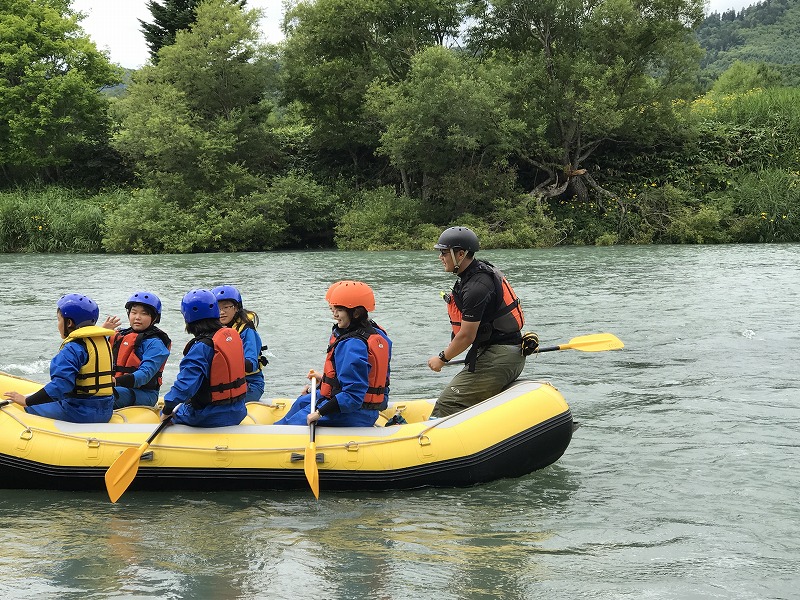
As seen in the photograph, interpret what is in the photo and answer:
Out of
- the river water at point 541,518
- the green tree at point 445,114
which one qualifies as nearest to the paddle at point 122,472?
the river water at point 541,518

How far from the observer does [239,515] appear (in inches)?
185

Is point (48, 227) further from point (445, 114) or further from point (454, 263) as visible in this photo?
point (454, 263)

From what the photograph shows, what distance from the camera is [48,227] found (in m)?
23.0

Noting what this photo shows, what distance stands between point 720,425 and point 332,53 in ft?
71.7

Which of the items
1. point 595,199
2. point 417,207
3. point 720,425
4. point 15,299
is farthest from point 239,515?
point 595,199

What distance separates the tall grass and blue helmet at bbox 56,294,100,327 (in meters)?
18.9

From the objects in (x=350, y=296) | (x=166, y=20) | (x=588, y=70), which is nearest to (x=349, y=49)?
(x=588, y=70)

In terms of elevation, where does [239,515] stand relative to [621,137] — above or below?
below

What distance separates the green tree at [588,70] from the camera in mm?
23581

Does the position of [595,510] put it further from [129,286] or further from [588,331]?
[129,286]

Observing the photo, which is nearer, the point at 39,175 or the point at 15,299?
the point at 15,299

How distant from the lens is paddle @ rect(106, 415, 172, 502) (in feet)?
15.5

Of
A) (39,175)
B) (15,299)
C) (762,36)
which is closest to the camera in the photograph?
(15,299)

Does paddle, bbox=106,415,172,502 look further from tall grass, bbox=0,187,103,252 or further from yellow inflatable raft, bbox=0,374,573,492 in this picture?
tall grass, bbox=0,187,103,252
